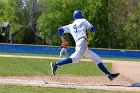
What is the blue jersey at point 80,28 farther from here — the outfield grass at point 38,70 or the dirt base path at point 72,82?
the outfield grass at point 38,70

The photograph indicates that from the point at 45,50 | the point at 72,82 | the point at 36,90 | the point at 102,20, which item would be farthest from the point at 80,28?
the point at 102,20

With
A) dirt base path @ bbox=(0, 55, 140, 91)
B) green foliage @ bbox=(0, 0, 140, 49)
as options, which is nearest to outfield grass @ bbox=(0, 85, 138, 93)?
dirt base path @ bbox=(0, 55, 140, 91)

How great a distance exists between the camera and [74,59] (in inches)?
413

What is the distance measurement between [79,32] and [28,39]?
53682mm

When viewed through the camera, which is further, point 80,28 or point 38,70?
point 38,70

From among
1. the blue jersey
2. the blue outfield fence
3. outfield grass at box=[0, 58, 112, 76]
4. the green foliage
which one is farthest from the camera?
the green foliage

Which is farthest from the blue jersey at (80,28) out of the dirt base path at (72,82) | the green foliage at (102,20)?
the green foliage at (102,20)

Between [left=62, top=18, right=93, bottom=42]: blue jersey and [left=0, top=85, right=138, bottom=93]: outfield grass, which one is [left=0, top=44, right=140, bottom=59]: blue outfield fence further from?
[left=0, top=85, right=138, bottom=93]: outfield grass

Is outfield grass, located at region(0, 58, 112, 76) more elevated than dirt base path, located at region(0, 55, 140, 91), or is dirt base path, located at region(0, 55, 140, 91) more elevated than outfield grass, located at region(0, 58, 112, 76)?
dirt base path, located at region(0, 55, 140, 91)

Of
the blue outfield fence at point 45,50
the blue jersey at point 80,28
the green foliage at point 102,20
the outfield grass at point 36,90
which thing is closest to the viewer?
the outfield grass at point 36,90

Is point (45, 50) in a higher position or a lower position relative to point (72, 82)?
lower

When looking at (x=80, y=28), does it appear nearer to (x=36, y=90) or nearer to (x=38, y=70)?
(x=36, y=90)

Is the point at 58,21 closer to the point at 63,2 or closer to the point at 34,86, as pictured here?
the point at 63,2

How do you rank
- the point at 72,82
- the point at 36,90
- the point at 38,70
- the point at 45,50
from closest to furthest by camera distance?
the point at 36,90 < the point at 72,82 < the point at 38,70 < the point at 45,50
